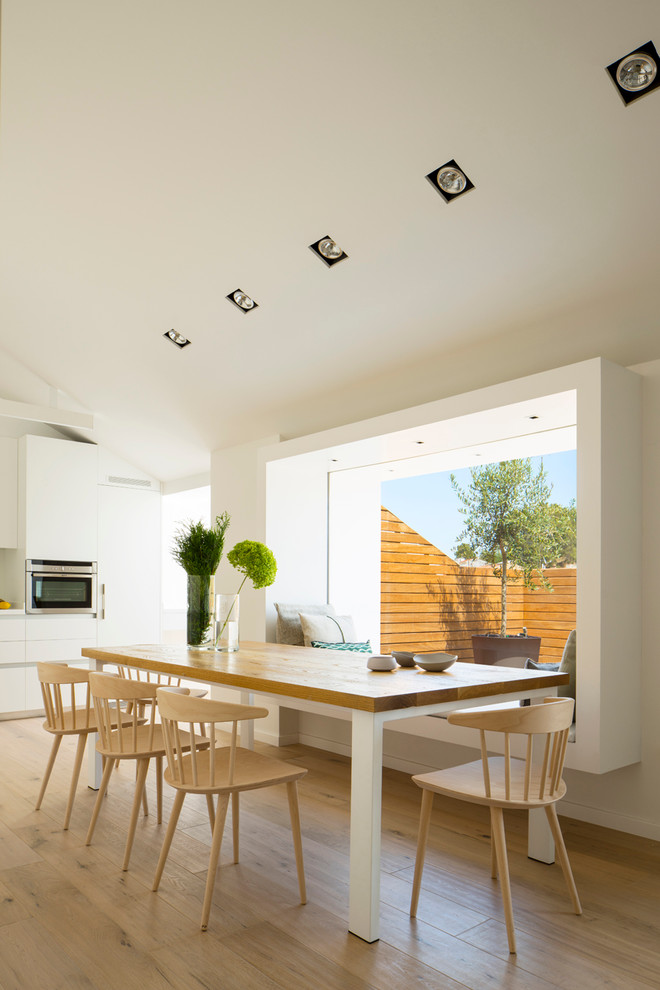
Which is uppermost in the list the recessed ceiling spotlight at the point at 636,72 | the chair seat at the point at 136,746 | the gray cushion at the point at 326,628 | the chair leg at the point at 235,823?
the recessed ceiling spotlight at the point at 636,72

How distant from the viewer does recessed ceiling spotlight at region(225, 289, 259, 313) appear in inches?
165

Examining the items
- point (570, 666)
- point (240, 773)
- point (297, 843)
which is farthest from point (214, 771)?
point (570, 666)

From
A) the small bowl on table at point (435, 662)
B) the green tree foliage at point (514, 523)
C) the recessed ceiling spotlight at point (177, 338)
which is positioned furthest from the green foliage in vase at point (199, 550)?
the green tree foliage at point (514, 523)

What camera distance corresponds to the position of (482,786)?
7.45 ft

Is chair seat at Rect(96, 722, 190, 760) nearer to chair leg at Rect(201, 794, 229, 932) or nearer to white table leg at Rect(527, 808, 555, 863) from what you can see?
chair leg at Rect(201, 794, 229, 932)

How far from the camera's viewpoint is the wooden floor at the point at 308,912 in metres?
1.97

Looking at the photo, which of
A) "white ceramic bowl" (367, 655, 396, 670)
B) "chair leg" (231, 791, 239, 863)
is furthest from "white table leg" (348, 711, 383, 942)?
"chair leg" (231, 791, 239, 863)

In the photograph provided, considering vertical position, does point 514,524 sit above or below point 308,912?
above

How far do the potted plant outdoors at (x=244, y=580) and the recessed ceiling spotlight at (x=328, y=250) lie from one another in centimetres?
148

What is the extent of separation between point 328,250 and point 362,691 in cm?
230

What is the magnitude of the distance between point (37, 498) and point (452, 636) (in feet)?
12.8

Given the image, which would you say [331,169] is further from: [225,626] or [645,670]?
[645,670]

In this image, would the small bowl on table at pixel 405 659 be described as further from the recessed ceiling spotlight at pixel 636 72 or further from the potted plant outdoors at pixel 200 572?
the recessed ceiling spotlight at pixel 636 72

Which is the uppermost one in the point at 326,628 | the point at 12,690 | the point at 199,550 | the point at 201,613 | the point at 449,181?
the point at 449,181
